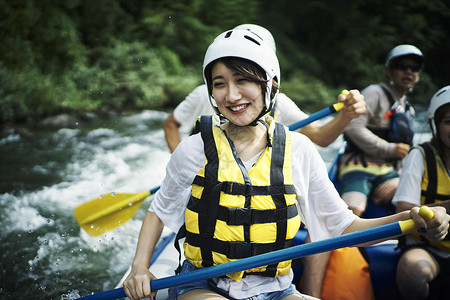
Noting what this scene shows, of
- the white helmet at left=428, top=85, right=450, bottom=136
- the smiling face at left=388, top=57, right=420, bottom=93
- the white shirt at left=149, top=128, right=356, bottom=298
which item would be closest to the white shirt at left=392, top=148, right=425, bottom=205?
the white helmet at left=428, top=85, right=450, bottom=136

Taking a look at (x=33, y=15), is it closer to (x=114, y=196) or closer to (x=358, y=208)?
(x=114, y=196)

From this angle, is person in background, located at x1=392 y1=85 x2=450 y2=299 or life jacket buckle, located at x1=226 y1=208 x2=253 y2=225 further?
person in background, located at x1=392 y1=85 x2=450 y2=299

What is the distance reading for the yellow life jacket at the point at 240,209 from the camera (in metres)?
1.32

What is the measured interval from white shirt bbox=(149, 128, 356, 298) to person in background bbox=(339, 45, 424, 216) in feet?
4.54

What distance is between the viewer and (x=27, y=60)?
9.29 metres

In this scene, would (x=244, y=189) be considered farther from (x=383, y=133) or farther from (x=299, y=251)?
(x=383, y=133)

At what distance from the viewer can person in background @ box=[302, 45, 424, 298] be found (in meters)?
2.78

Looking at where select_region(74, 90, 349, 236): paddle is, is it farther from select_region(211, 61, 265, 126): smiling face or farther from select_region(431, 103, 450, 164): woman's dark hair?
select_region(431, 103, 450, 164): woman's dark hair

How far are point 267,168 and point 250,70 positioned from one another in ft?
1.06

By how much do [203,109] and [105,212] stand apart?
907 mm

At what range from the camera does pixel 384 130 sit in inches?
115

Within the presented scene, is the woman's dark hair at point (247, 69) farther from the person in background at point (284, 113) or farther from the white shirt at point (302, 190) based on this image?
the person in background at point (284, 113)

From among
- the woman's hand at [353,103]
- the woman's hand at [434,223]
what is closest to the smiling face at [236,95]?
the woman's hand at [434,223]

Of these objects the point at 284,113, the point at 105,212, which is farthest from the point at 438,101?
the point at 105,212
